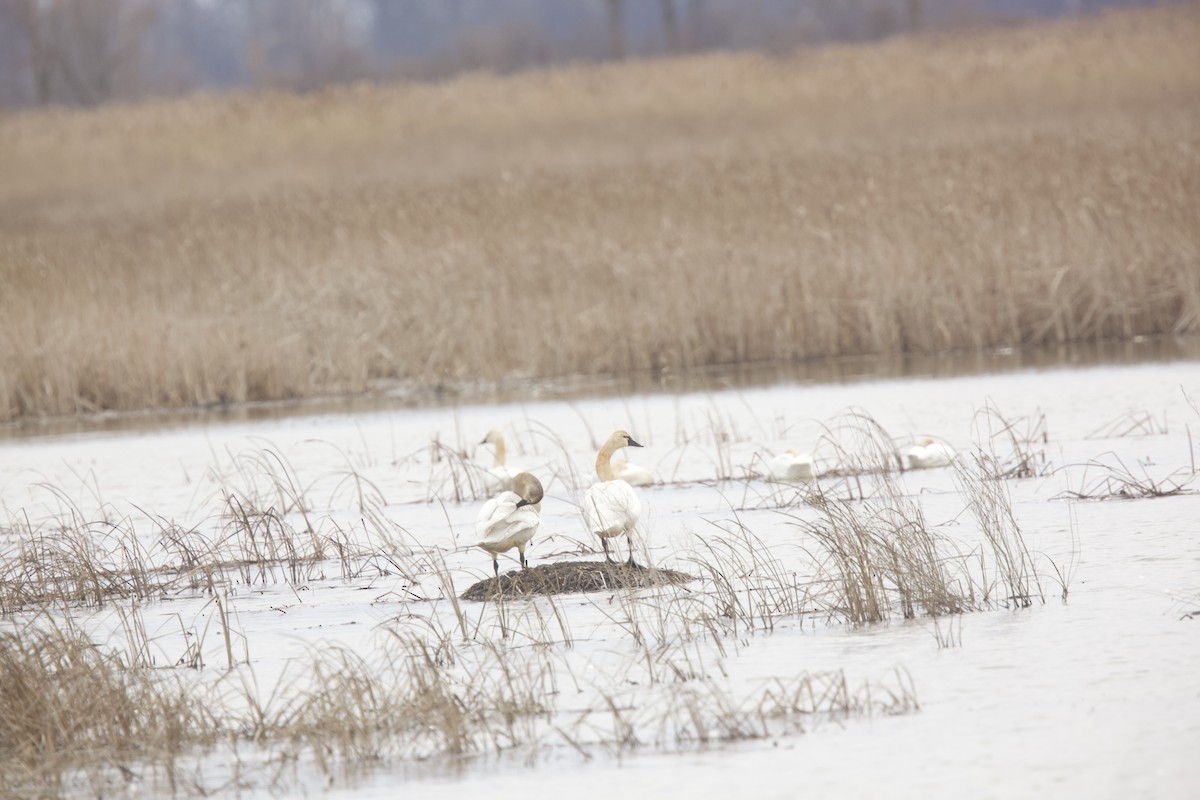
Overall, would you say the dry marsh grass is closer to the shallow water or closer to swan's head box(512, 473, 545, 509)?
the shallow water

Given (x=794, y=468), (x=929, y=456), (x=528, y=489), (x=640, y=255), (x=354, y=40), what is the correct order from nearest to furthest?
(x=528, y=489) → (x=794, y=468) → (x=929, y=456) → (x=640, y=255) → (x=354, y=40)

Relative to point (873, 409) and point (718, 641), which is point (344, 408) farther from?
point (718, 641)

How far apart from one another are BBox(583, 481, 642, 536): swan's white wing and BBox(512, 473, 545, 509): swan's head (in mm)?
237

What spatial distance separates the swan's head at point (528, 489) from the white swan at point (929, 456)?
2.89 meters

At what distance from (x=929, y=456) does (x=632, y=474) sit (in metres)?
1.52

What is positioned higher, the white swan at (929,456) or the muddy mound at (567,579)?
the white swan at (929,456)

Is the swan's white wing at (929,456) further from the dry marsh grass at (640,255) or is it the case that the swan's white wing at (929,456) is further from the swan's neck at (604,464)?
the dry marsh grass at (640,255)

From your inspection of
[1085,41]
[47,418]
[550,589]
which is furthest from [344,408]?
[1085,41]

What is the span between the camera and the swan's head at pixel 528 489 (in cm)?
617

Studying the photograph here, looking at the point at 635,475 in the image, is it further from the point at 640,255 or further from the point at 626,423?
the point at 640,255

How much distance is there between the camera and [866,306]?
44.1ft

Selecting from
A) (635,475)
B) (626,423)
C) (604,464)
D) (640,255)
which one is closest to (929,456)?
(635,475)

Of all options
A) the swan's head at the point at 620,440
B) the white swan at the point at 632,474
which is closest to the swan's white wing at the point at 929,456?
the white swan at the point at 632,474

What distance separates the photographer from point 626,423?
444 inches
